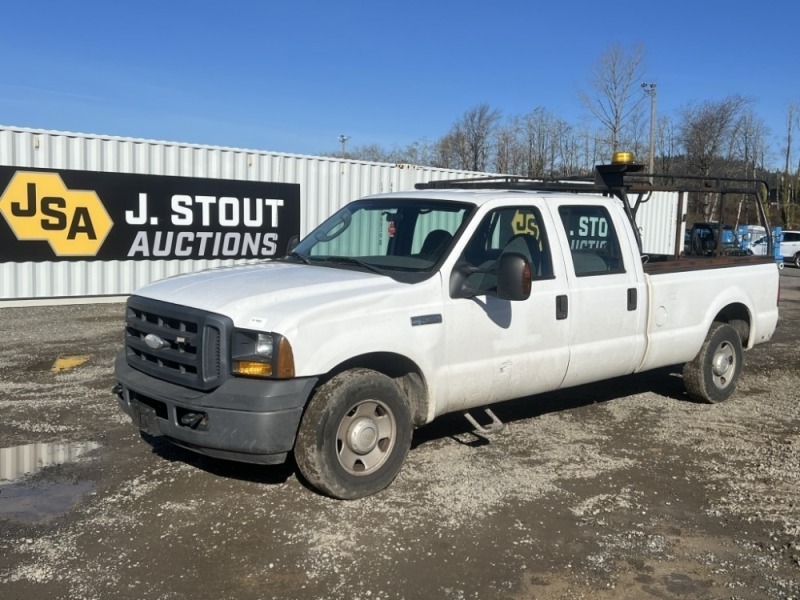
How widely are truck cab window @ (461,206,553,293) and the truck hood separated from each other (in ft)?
2.52

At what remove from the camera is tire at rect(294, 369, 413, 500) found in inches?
175

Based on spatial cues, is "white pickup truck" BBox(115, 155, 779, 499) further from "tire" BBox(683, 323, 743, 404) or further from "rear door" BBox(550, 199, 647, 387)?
"tire" BBox(683, 323, 743, 404)

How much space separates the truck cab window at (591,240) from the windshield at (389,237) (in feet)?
3.15

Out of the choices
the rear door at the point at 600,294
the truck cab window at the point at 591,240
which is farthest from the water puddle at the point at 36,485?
the truck cab window at the point at 591,240

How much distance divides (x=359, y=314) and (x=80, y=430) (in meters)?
2.95

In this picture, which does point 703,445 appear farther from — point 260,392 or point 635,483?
point 260,392

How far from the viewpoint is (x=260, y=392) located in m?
4.22

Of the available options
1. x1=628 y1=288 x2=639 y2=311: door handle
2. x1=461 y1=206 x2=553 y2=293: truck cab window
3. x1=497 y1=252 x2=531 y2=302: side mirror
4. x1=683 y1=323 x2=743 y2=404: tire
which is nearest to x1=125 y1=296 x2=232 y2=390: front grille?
x1=497 y1=252 x2=531 y2=302: side mirror

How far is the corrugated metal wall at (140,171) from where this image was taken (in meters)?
13.0

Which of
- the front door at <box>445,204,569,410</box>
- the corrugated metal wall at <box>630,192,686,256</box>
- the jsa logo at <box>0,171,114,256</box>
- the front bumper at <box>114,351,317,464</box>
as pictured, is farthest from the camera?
the corrugated metal wall at <box>630,192,686,256</box>

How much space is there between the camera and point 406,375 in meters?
5.03

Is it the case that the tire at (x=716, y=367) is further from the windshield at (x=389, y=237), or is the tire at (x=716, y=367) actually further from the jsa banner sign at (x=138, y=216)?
the jsa banner sign at (x=138, y=216)

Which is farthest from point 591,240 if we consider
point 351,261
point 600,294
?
point 351,261

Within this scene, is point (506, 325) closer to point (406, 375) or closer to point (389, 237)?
point (406, 375)
